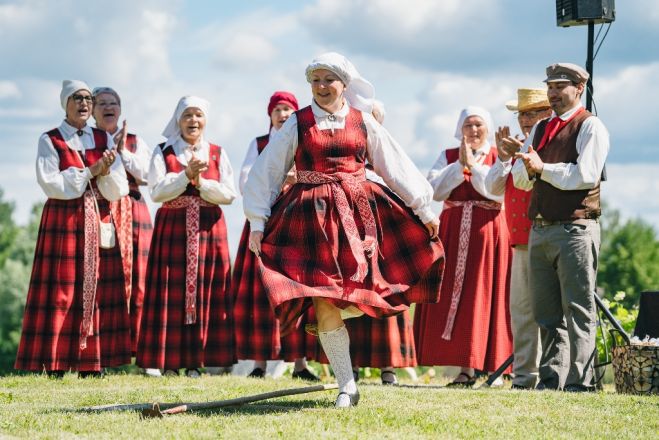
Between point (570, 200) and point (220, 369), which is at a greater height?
point (570, 200)

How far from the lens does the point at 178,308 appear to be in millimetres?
9969

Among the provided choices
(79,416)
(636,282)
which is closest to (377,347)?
(79,416)

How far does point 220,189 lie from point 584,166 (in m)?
3.19

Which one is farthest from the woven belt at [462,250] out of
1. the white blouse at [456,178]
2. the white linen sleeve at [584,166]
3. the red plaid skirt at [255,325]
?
the white linen sleeve at [584,166]

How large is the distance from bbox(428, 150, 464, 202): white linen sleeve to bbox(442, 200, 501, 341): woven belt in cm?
15

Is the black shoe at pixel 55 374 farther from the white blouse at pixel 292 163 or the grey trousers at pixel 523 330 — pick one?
the grey trousers at pixel 523 330

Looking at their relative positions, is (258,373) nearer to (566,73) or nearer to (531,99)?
(531,99)

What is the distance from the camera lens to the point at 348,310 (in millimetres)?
6969

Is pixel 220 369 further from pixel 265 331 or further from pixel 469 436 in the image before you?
pixel 469 436

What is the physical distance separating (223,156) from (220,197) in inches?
19.4

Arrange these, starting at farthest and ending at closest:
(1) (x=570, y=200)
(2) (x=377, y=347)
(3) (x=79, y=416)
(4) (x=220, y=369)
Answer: (4) (x=220, y=369)
(2) (x=377, y=347)
(1) (x=570, y=200)
(3) (x=79, y=416)

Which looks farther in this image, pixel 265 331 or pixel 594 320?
pixel 265 331

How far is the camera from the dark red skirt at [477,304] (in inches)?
376

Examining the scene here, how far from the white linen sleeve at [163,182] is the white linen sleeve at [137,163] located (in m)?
0.46
